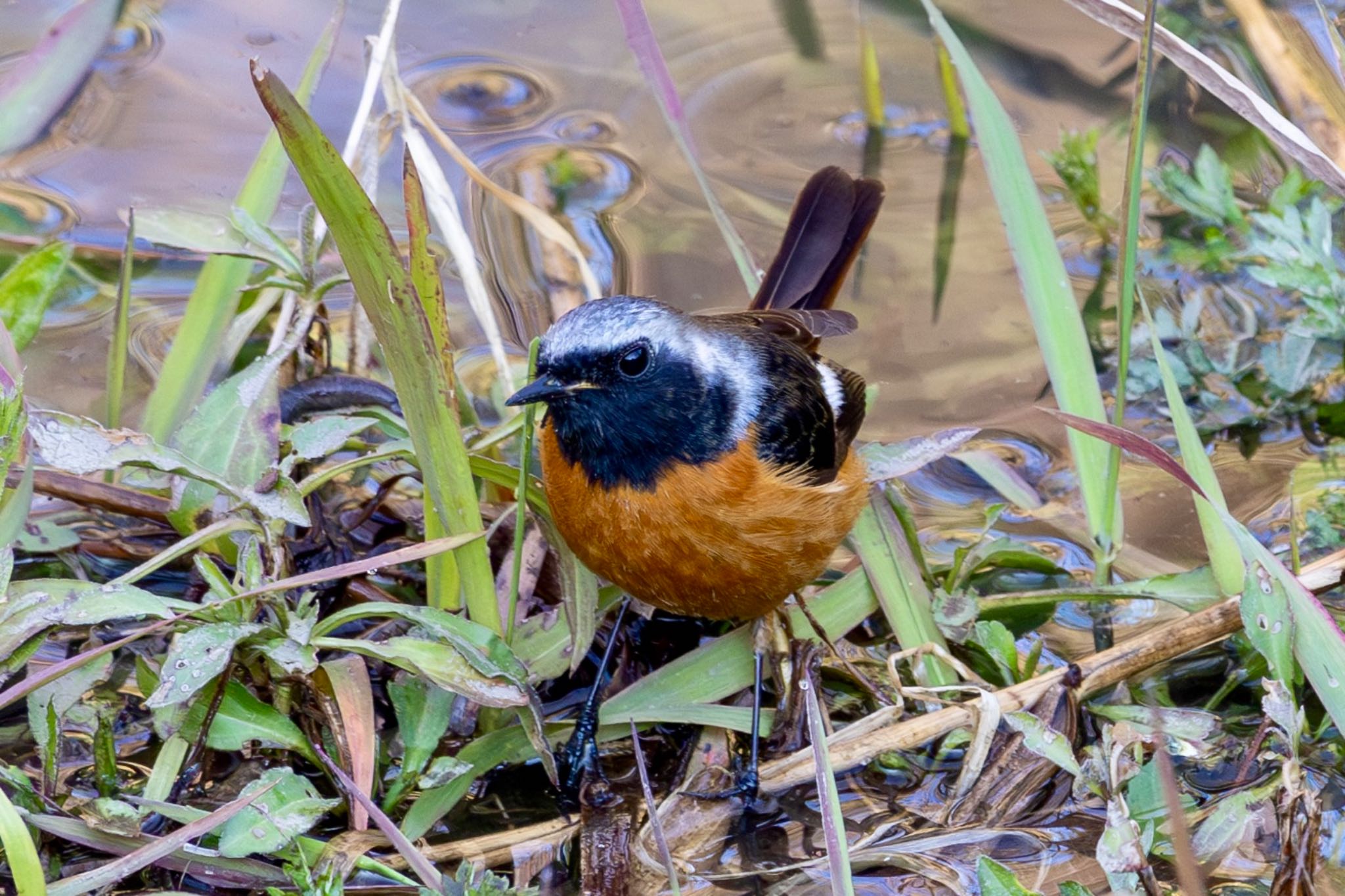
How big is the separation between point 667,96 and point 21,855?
278cm

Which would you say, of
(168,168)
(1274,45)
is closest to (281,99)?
(168,168)

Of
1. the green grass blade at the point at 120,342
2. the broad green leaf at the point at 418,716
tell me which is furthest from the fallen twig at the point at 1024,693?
the green grass blade at the point at 120,342

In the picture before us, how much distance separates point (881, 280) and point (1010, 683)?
216cm

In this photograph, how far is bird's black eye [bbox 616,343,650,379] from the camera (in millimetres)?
3389

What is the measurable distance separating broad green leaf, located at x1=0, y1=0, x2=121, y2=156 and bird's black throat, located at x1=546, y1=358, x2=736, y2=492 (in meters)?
2.52

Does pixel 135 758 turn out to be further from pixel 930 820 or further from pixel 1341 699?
pixel 1341 699

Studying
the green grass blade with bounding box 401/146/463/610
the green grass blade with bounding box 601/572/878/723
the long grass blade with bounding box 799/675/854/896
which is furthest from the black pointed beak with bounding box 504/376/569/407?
the long grass blade with bounding box 799/675/854/896

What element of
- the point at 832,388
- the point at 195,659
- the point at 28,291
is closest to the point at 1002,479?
the point at 832,388

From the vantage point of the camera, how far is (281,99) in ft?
7.71

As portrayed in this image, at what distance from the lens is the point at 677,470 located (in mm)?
3473

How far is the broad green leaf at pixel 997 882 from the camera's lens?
8.29 ft

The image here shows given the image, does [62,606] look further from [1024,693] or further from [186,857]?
[1024,693]

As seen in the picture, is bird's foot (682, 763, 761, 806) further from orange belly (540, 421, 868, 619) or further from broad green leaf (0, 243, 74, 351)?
broad green leaf (0, 243, 74, 351)

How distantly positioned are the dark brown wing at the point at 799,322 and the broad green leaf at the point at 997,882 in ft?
6.67
